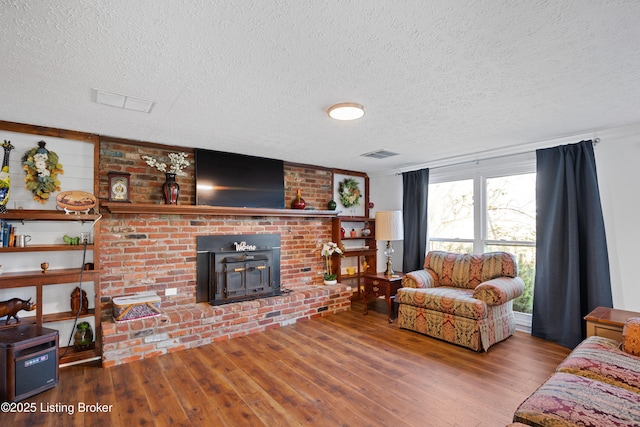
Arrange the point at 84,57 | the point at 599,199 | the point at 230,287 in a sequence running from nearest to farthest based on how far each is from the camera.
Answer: the point at 84,57
the point at 599,199
the point at 230,287

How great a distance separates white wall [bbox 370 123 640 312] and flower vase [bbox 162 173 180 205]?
4.47 metres

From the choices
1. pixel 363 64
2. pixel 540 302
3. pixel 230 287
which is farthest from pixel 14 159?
pixel 540 302

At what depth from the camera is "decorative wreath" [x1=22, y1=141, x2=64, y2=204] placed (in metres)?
2.97

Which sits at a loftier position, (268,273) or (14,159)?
(14,159)

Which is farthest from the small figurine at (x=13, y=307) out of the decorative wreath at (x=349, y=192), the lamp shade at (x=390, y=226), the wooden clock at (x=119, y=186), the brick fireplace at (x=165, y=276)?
the decorative wreath at (x=349, y=192)

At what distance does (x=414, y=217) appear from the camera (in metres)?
5.05

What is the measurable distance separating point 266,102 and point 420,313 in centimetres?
289

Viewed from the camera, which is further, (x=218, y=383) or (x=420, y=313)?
(x=420, y=313)

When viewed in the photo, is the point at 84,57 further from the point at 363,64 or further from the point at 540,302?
the point at 540,302

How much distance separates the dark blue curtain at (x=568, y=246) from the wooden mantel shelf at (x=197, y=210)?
282 centimetres

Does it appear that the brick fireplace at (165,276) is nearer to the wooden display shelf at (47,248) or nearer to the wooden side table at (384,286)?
the wooden display shelf at (47,248)

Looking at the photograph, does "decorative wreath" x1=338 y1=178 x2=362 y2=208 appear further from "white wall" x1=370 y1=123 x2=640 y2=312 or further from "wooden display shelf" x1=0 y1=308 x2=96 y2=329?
"wooden display shelf" x1=0 y1=308 x2=96 y2=329

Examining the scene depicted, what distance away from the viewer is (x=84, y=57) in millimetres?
1773

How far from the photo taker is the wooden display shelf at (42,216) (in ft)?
9.12
